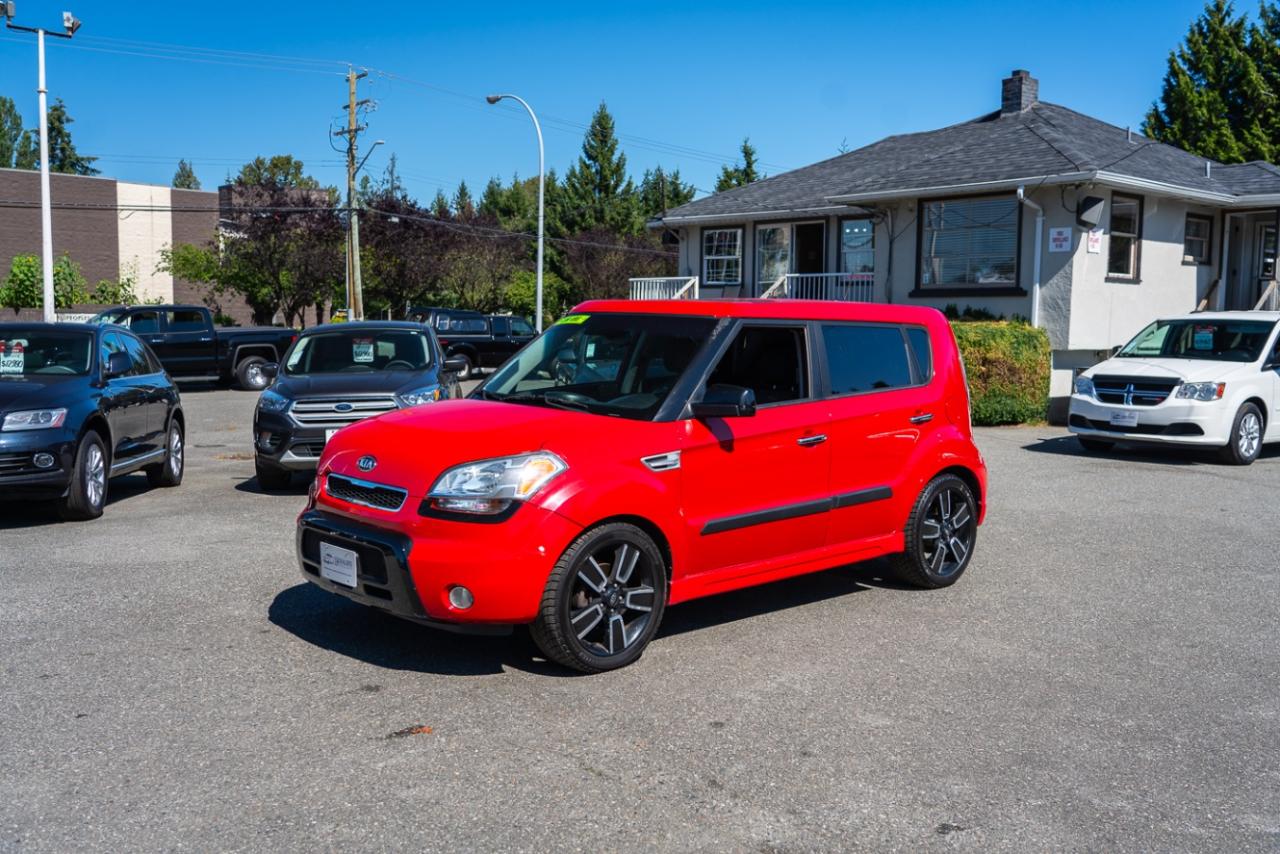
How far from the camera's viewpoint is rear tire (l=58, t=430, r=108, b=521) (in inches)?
353

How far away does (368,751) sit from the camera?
174 inches

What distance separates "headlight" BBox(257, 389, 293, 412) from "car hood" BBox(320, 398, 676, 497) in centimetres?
465

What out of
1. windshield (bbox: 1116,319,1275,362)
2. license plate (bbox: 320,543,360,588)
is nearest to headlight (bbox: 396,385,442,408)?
license plate (bbox: 320,543,360,588)

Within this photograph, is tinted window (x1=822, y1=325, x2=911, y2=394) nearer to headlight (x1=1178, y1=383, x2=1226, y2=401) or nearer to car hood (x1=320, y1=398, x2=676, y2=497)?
car hood (x1=320, y1=398, x2=676, y2=497)

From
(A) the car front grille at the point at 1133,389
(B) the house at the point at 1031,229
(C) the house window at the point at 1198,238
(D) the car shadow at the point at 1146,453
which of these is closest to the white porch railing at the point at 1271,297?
(B) the house at the point at 1031,229

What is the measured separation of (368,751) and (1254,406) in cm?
1249

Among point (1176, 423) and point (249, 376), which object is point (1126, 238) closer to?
point (1176, 423)

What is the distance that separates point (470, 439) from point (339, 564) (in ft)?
2.86

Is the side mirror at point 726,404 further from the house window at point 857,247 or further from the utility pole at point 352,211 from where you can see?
the utility pole at point 352,211

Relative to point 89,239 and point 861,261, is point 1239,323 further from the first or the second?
point 89,239

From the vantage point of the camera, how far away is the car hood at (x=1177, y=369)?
43.7 ft

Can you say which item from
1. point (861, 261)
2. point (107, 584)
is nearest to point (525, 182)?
point (861, 261)

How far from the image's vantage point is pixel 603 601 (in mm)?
5383

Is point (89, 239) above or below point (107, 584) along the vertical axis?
above
